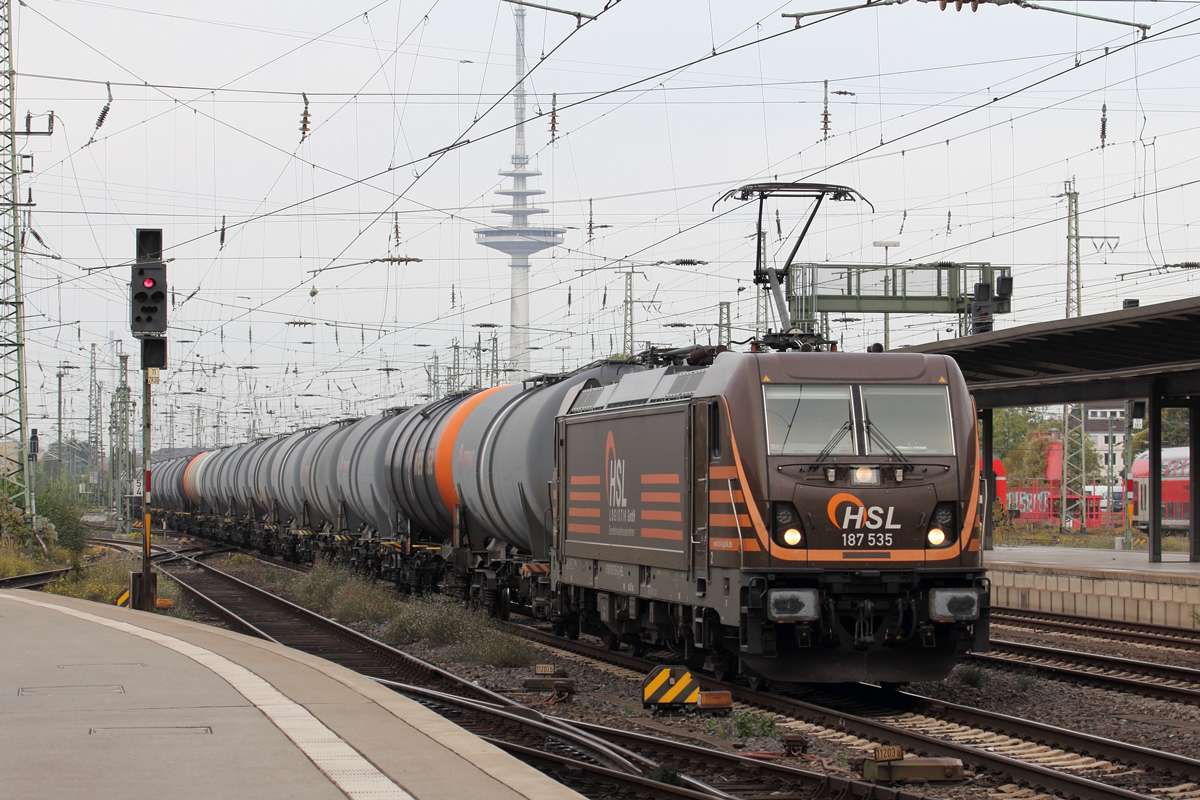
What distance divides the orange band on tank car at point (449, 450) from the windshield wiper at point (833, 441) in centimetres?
1081

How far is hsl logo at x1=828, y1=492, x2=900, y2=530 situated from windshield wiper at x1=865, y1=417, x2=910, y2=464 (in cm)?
54

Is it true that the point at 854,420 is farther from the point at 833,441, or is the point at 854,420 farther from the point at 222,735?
the point at 222,735

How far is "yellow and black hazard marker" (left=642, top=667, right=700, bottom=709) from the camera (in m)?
11.9

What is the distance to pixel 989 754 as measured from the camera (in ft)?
30.8

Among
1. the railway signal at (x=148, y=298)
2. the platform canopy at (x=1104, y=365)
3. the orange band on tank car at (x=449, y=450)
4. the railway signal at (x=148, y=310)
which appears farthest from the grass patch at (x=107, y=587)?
the platform canopy at (x=1104, y=365)

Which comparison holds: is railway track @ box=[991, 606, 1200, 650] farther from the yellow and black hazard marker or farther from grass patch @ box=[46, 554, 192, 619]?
grass patch @ box=[46, 554, 192, 619]

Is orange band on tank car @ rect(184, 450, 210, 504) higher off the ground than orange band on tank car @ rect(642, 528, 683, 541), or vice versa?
orange band on tank car @ rect(642, 528, 683, 541)

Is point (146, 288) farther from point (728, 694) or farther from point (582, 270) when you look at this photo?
point (582, 270)

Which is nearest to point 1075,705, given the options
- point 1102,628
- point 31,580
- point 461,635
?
point 1102,628

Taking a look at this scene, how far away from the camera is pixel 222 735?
8.20m

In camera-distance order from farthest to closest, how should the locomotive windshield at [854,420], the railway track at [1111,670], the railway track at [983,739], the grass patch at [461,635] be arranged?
the grass patch at [461,635] → the railway track at [1111,670] → the locomotive windshield at [854,420] → the railway track at [983,739]

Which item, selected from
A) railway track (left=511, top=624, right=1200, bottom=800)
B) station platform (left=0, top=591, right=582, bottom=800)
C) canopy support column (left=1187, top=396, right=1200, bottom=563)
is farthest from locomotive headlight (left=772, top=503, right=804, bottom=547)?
canopy support column (left=1187, top=396, right=1200, bottom=563)

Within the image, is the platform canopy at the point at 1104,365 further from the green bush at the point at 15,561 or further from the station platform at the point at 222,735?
the green bush at the point at 15,561

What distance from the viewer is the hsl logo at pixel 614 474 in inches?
576
